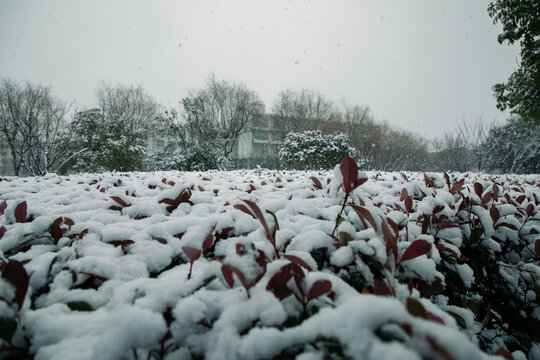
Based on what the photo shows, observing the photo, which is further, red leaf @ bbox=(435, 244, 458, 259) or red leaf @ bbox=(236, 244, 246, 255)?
red leaf @ bbox=(435, 244, 458, 259)

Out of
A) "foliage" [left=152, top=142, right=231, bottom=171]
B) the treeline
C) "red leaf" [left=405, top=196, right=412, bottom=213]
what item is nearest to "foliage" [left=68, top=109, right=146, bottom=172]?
the treeline

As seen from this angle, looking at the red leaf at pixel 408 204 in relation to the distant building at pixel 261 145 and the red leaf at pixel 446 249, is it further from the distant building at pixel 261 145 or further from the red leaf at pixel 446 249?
the distant building at pixel 261 145

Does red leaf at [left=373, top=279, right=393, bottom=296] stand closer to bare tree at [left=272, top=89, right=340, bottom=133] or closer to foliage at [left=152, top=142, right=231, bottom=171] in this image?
foliage at [left=152, top=142, right=231, bottom=171]

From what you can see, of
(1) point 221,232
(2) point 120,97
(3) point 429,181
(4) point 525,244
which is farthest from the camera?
(2) point 120,97

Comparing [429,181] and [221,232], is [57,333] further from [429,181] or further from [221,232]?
[429,181]

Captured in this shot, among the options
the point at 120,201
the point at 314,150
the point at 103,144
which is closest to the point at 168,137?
the point at 103,144

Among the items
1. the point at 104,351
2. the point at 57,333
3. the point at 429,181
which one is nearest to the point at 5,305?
the point at 57,333

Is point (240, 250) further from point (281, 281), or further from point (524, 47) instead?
point (524, 47)

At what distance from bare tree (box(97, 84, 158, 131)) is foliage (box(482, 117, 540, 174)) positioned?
2777 centimetres

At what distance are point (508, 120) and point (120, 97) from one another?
33.2m

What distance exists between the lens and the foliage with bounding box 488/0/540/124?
22.5 feet

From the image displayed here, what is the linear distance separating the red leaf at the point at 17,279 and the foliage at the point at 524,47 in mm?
10838

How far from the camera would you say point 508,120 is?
59.2 feet

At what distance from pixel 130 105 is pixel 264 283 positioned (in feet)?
96.9
